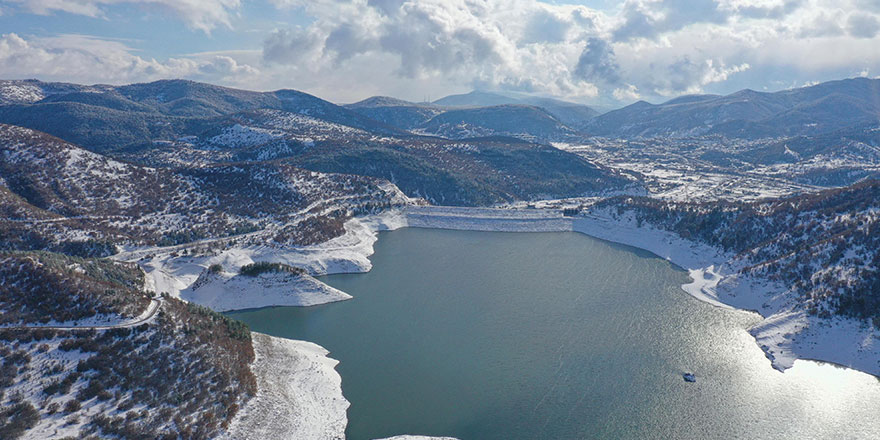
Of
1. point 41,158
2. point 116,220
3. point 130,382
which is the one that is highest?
point 41,158

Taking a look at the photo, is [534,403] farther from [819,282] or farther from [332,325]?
[819,282]

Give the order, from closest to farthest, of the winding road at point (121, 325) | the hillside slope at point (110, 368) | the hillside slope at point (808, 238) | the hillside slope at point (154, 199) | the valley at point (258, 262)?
the hillside slope at point (110, 368) < the valley at point (258, 262) < the winding road at point (121, 325) < the hillside slope at point (808, 238) < the hillside slope at point (154, 199)

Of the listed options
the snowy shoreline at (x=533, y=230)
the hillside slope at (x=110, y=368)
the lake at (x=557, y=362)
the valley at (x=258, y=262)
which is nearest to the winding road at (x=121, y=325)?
the valley at (x=258, y=262)

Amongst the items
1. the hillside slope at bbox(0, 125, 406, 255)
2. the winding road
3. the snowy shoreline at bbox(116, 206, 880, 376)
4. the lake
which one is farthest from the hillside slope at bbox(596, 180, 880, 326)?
the winding road

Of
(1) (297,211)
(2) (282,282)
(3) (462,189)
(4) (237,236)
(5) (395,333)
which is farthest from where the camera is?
(3) (462,189)

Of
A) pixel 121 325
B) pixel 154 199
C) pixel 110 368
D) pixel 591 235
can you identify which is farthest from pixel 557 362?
pixel 154 199

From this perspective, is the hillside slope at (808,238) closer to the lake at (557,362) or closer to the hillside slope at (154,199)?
the lake at (557,362)

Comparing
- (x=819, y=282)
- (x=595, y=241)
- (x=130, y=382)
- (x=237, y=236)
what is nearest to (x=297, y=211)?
(x=237, y=236)

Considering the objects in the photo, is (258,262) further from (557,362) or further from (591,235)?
(591,235)
